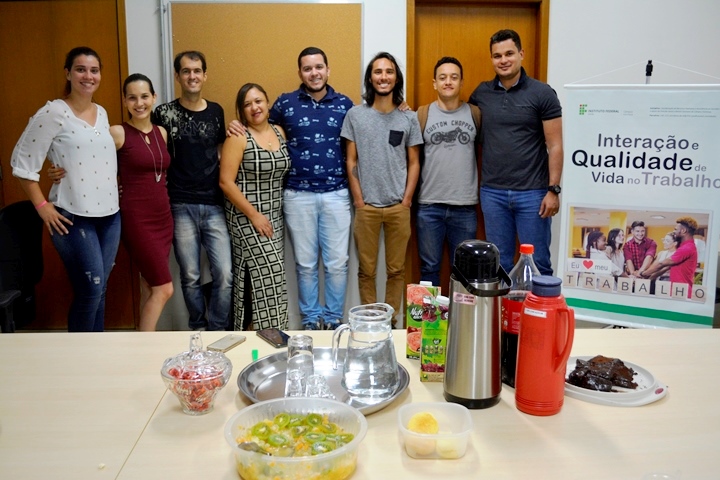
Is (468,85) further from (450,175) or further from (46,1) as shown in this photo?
(46,1)

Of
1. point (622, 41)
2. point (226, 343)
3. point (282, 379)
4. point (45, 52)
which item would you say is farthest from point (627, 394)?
point (45, 52)

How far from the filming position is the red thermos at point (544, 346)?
1207mm

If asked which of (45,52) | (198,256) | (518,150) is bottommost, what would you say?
(198,256)

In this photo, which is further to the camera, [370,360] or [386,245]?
[386,245]

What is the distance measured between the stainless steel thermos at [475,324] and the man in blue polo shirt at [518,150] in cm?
227

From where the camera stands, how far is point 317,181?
11.4 feet

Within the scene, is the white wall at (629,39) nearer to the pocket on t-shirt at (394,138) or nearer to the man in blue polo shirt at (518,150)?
the man in blue polo shirt at (518,150)

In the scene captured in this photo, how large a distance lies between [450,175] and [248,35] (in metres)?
1.38

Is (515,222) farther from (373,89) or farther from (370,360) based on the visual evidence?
(370,360)

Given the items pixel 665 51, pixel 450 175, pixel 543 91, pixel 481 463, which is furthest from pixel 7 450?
pixel 665 51

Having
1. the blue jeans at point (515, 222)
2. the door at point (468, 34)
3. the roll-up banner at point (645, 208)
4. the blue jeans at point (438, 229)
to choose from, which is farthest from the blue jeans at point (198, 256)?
the roll-up banner at point (645, 208)

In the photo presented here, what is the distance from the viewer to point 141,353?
1589 millimetres

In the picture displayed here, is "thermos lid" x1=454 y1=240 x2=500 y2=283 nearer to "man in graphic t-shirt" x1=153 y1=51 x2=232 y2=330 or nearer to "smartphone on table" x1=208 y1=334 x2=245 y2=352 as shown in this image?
"smartphone on table" x1=208 y1=334 x2=245 y2=352

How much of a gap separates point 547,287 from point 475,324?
0.16 meters
